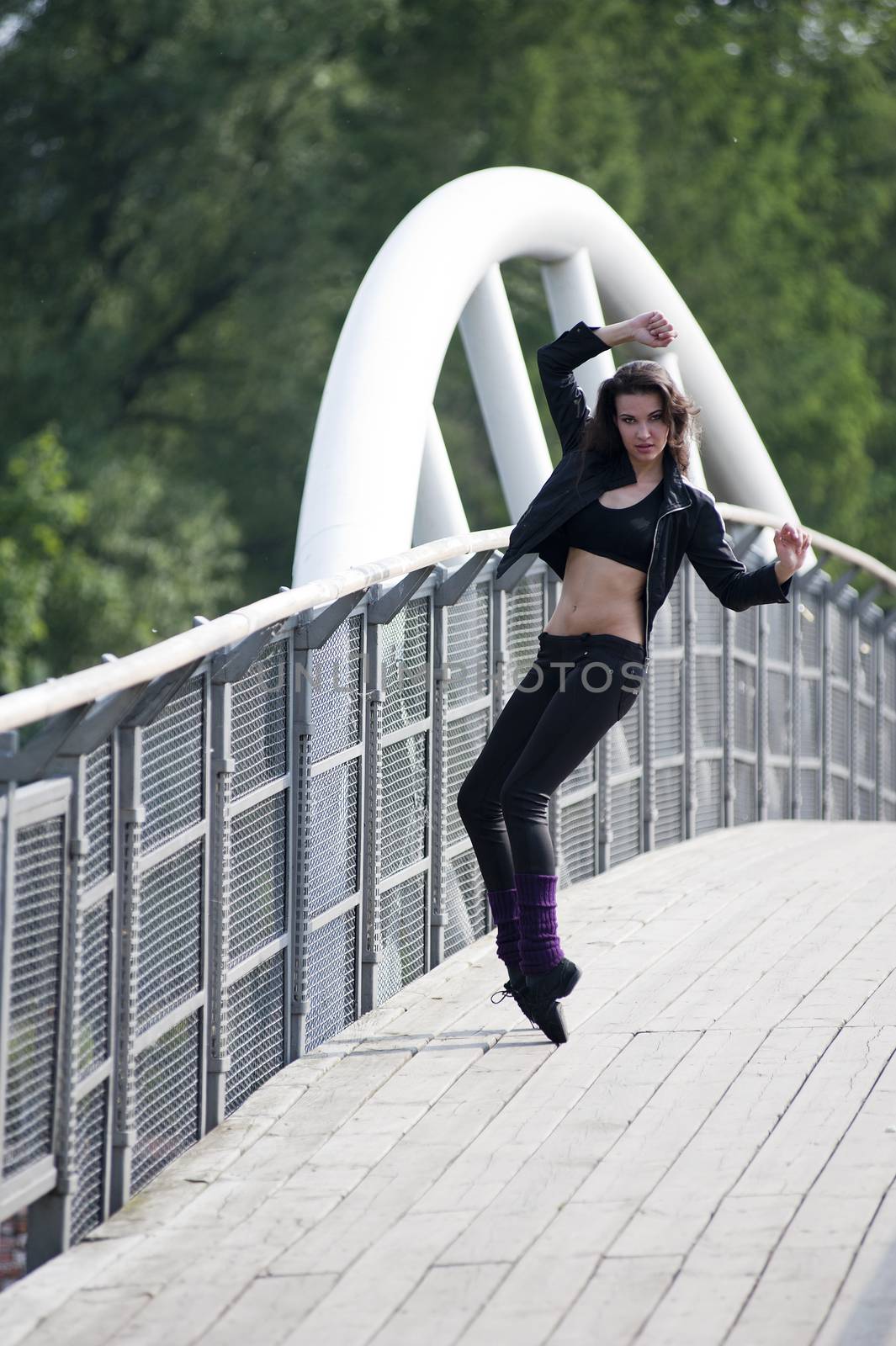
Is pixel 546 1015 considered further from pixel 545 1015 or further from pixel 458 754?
pixel 458 754

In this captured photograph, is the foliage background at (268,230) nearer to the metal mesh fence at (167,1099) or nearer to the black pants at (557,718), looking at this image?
the black pants at (557,718)

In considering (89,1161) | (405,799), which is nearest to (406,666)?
(405,799)

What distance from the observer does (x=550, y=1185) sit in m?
3.81

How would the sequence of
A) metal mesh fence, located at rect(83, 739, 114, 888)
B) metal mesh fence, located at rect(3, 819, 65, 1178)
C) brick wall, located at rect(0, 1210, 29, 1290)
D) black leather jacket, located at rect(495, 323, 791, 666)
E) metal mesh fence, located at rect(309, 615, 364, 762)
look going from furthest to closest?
brick wall, located at rect(0, 1210, 29, 1290) < metal mesh fence, located at rect(309, 615, 364, 762) < black leather jacket, located at rect(495, 323, 791, 666) < metal mesh fence, located at rect(83, 739, 114, 888) < metal mesh fence, located at rect(3, 819, 65, 1178)

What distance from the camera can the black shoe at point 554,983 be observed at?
4723 mm

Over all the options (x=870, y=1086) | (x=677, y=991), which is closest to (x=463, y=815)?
(x=677, y=991)

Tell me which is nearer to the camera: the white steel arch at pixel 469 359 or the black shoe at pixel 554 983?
the black shoe at pixel 554 983

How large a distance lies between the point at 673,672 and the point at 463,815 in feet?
12.7

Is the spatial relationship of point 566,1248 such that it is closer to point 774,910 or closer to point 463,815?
point 463,815

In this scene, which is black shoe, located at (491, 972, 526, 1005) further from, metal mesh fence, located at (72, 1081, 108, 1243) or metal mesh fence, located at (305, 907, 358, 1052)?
metal mesh fence, located at (72, 1081, 108, 1243)

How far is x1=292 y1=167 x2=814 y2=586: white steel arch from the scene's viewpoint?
9.18 meters

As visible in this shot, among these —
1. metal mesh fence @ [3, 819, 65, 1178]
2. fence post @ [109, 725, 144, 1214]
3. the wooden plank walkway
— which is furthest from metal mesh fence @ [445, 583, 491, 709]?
metal mesh fence @ [3, 819, 65, 1178]

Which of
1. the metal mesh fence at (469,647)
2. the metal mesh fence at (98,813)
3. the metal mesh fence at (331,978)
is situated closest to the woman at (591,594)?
the metal mesh fence at (331,978)

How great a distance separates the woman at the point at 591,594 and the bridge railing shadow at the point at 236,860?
0.48 m
